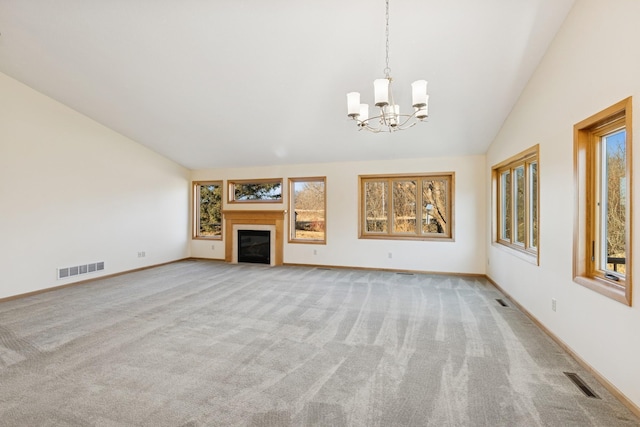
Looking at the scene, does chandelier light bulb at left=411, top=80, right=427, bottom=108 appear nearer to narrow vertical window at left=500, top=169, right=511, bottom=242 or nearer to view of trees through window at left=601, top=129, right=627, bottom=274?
view of trees through window at left=601, top=129, right=627, bottom=274

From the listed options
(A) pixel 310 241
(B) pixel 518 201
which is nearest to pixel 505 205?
(B) pixel 518 201

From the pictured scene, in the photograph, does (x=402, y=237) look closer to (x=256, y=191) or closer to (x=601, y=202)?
(x=256, y=191)

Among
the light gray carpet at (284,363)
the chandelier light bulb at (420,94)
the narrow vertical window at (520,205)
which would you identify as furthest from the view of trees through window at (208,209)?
the narrow vertical window at (520,205)

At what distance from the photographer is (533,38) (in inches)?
122

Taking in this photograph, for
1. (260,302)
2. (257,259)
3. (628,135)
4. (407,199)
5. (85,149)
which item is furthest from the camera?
(257,259)

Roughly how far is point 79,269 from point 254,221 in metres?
3.38

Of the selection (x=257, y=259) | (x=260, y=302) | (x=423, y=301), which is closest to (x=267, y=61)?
(x=260, y=302)

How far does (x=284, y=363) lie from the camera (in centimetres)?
253

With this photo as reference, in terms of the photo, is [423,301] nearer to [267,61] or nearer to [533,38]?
[533,38]

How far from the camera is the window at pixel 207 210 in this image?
7.78m

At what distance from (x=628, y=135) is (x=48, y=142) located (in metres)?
7.02

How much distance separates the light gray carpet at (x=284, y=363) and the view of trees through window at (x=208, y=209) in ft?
11.3

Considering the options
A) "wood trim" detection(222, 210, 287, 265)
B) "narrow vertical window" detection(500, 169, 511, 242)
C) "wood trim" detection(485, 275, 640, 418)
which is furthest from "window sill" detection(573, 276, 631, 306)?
"wood trim" detection(222, 210, 287, 265)

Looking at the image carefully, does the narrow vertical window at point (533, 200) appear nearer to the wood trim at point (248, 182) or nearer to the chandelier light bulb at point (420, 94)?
the chandelier light bulb at point (420, 94)
